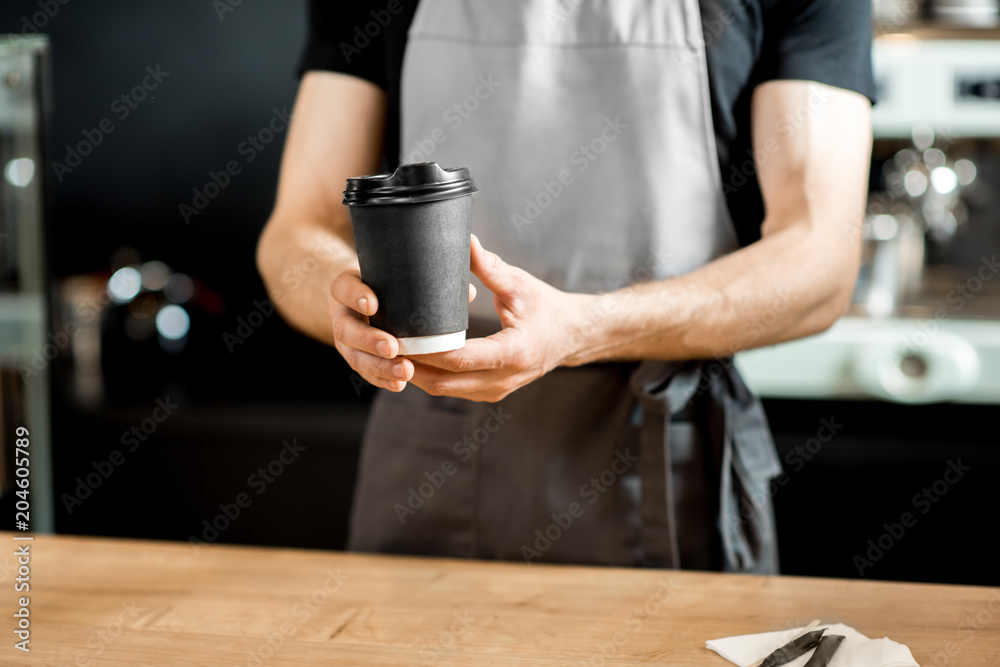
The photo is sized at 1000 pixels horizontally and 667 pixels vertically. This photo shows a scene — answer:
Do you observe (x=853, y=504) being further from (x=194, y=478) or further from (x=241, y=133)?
(x=241, y=133)

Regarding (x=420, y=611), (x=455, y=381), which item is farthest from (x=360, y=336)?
(x=420, y=611)

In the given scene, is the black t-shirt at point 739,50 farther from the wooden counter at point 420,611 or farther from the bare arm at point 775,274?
the wooden counter at point 420,611

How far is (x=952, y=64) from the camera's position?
6.89ft

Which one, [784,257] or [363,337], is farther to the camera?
[784,257]

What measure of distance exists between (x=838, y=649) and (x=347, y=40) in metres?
0.94

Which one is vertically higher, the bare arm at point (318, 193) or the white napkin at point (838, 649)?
the bare arm at point (318, 193)

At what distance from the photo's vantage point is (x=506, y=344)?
2.68 feet

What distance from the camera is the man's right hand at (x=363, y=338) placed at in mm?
735

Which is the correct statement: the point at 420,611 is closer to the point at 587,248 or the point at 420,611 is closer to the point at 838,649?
the point at 838,649

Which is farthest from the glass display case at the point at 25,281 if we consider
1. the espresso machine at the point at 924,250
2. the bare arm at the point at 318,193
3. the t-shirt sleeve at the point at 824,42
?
the espresso machine at the point at 924,250

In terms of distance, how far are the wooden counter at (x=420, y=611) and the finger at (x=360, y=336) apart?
0.25 meters

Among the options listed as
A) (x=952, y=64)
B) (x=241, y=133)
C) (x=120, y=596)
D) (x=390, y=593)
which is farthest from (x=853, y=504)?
(x=241, y=133)

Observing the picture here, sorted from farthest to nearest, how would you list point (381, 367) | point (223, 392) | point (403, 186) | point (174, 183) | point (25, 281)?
point (174, 183), point (223, 392), point (25, 281), point (381, 367), point (403, 186)

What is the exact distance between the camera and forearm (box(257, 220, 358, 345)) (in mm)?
1068
